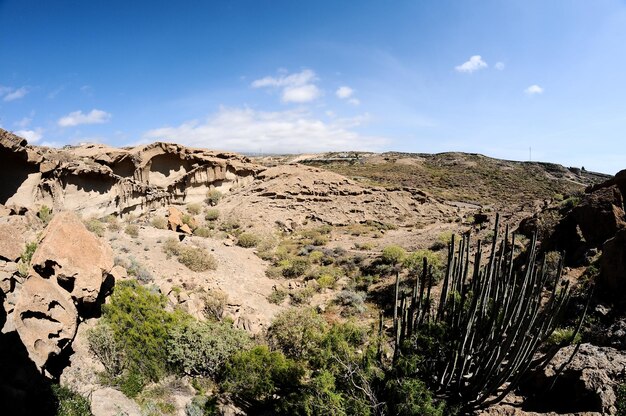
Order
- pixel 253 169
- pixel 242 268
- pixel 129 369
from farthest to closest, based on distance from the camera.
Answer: pixel 253 169, pixel 242 268, pixel 129 369

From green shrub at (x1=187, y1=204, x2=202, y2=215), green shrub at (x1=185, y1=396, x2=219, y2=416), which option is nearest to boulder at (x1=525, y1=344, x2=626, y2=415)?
green shrub at (x1=185, y1=396, x2=219, y2=416)

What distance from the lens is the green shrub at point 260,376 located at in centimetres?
709

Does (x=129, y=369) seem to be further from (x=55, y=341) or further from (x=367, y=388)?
(x=367, y=388)

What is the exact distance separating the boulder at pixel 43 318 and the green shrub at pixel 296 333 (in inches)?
177

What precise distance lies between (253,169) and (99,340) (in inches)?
798

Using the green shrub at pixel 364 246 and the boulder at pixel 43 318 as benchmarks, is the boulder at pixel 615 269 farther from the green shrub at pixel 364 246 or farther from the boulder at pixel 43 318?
the boulder at pixel 43 318

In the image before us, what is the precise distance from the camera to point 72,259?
304 inches

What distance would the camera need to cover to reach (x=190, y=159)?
74.8ft

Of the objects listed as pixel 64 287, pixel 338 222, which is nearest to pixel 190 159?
pixel 338 222

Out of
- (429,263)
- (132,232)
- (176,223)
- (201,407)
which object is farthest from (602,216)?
(176,223)

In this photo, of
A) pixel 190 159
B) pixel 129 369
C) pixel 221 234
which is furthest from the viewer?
pixel 190 159

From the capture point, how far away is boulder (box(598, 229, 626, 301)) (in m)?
8.24

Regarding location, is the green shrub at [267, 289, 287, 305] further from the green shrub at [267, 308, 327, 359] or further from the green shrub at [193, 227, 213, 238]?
the green shrub at [193, 227, 213, 238]

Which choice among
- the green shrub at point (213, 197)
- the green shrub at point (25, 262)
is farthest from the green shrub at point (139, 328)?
the green shrub at point (213, 197)
